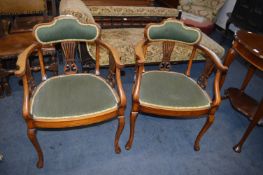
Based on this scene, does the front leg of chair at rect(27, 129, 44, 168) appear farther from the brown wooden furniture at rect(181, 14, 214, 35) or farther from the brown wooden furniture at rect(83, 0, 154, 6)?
the brown wooden furniture at rect(181, 14, 214, 35)

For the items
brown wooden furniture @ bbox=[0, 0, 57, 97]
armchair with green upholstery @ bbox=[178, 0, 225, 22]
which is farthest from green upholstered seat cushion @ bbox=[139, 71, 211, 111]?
armchair with green upholstery @ bbox=[178, 0, 225, 22]

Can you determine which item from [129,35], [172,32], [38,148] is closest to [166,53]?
[172,32]

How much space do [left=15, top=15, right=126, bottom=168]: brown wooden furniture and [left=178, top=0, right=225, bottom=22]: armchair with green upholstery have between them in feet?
9.25

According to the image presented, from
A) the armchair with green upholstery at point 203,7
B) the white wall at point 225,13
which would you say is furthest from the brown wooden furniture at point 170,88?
the white wall at point 225,13

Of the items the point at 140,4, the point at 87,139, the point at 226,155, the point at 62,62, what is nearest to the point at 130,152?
the point at 87,139

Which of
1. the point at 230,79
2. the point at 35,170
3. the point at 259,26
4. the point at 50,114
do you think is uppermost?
the point at 259,26

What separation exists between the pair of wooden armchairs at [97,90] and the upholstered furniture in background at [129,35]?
0.48m

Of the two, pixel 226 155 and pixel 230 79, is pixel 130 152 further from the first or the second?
pixel 230 79

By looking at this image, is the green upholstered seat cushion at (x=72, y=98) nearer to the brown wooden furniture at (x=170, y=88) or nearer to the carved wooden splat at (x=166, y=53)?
the brown wooden furniture at (x=170, y=88)

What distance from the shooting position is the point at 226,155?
2012mm

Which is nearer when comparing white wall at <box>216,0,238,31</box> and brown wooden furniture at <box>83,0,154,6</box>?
brown wooden furniture at <box>83,0,154,6</box>

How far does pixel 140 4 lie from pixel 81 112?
2.27 meters

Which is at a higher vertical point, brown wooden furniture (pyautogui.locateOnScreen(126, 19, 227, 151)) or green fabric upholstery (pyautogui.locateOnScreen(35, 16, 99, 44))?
green fabric upholstery (pyautogui.locateOnScreen(35, 16, 99, 44))

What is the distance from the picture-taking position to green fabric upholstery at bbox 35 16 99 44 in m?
1.64
